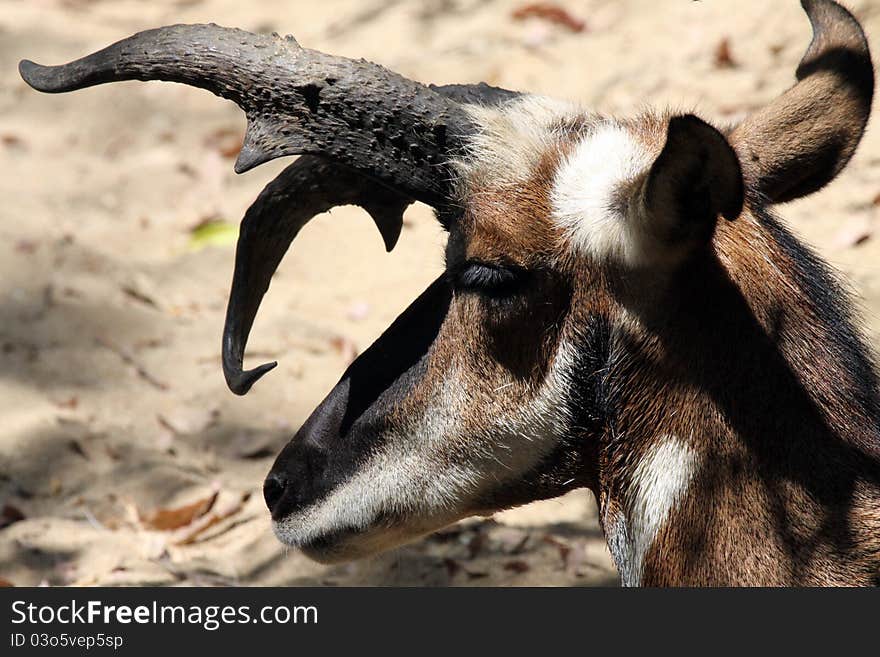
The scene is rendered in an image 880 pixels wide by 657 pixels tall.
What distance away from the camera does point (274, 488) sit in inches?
134

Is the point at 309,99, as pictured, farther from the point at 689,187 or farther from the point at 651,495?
the point at 651,495

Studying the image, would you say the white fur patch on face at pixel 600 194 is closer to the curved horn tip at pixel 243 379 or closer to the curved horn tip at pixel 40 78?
the curved horn tip at pixel 243 379

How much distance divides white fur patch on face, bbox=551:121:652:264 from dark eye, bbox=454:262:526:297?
165 millimetres

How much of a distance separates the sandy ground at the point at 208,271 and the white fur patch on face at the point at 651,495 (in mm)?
1172

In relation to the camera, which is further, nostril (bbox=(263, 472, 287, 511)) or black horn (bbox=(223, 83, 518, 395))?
nostril (bbox=(263, 472, 287, 511))

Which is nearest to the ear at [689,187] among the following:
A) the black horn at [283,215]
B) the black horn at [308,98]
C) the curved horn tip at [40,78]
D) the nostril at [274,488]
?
the black horn at [308,98]

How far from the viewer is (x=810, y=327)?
2.90m

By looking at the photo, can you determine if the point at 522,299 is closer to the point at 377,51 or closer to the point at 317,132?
the point at 317,132

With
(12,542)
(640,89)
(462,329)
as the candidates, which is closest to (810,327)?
(462,329)

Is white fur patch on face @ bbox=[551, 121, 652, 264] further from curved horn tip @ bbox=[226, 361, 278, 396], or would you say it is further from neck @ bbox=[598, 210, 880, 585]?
curved horn tip @ bbox=[226, 361, 278, 396]

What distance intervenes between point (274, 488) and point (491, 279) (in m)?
0.95

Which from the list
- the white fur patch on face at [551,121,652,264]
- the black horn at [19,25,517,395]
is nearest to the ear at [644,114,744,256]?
the white fur patch on face at [551,121,652,264]

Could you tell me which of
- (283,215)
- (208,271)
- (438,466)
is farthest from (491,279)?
(208,271)

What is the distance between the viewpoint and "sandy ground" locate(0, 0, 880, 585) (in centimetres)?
479
